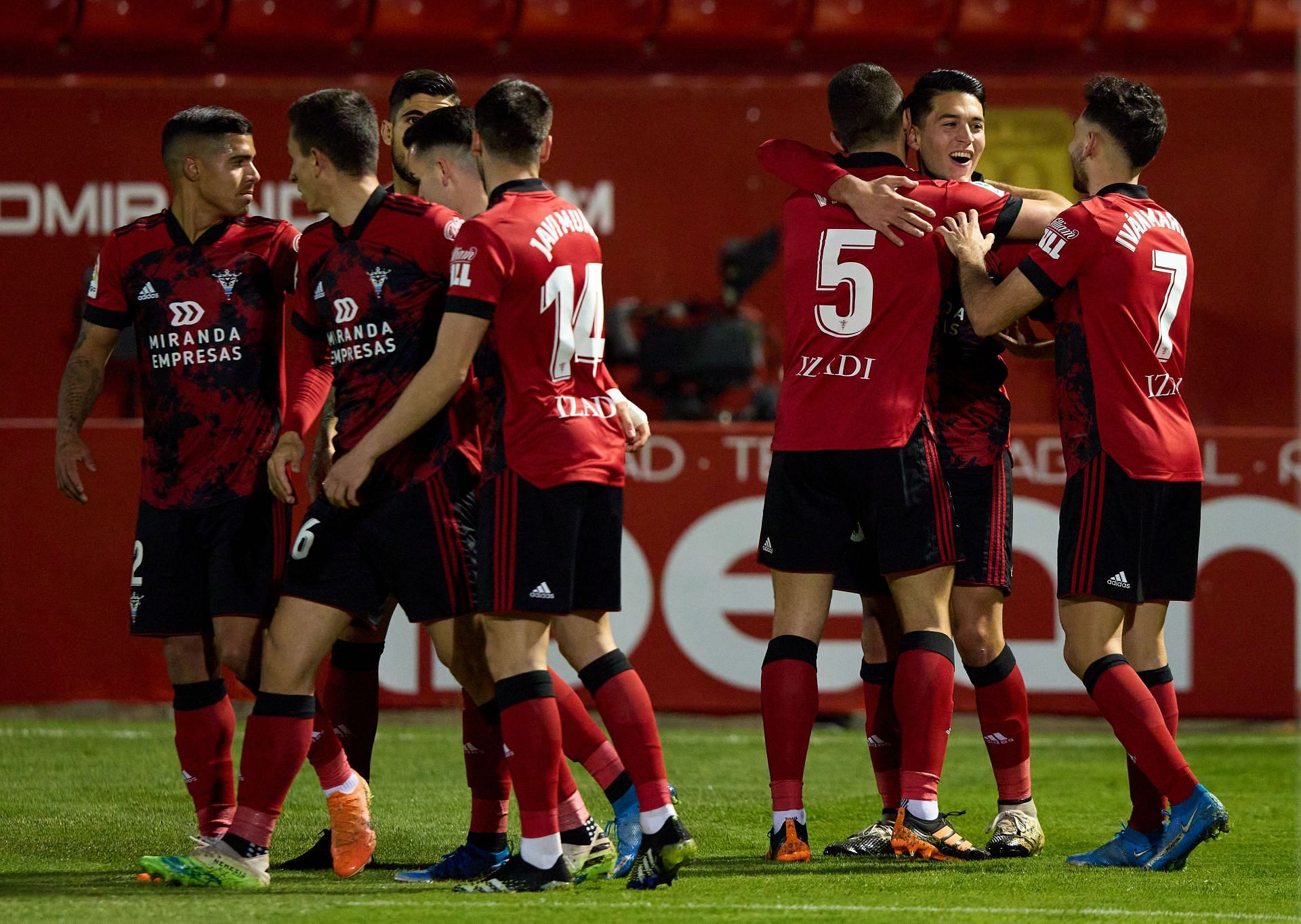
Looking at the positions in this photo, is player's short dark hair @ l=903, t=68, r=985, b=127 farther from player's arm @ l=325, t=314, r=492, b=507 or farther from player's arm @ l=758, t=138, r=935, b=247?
player's arm @ l=325, t=314, r=492, b=507

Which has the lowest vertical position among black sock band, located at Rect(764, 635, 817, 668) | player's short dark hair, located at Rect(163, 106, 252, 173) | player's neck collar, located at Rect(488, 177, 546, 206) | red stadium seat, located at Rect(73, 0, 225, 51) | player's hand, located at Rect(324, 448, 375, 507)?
black sock band, located at Rect(764, 635, 817, 668)

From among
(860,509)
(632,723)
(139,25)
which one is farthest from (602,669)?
(139,25)

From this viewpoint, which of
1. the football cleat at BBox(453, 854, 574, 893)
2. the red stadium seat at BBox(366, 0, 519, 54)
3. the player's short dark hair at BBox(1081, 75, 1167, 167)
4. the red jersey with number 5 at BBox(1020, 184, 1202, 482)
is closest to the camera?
the football cleat at BBox(453, 854, 574, 893)

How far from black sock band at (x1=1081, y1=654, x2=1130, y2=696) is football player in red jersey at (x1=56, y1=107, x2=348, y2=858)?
2.07 m

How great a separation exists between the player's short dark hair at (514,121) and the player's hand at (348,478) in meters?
0.78

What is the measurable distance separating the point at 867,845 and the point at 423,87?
2.36 m

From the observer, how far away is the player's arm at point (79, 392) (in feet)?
14.8

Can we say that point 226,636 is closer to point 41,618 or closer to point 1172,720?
point 1172,720

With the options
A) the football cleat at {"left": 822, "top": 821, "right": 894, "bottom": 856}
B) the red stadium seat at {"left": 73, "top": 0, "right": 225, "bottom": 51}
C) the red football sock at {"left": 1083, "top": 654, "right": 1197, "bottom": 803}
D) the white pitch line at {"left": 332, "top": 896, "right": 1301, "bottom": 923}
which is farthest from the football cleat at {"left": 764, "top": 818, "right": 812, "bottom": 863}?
the red stadium seat at {"left": 73, "top": 0, "right": 225, "bottom": 51}

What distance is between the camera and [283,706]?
3.93 metres

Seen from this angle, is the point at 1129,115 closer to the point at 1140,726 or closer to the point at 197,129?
the point at 1140,726

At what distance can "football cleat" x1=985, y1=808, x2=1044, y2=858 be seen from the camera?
4.38 m

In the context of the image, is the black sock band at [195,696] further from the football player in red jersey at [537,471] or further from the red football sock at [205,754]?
the football player in red jersey at [537,471]

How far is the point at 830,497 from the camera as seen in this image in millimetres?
4336
